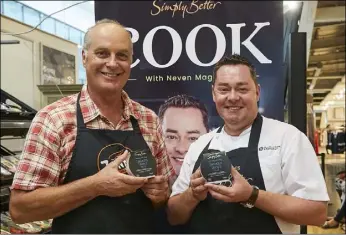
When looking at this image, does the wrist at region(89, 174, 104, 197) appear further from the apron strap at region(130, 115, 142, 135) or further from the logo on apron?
the apron strap at region(130, 115, 142, 135)

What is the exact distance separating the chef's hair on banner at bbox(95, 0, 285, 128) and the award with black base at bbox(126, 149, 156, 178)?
61cm

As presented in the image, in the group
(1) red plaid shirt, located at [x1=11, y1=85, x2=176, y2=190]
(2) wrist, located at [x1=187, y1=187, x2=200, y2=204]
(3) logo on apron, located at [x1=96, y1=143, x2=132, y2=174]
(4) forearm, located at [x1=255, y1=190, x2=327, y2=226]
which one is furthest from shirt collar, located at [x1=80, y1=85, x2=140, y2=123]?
(4) forearm, located at [x1=255, y1=190, x2=327, y2=226]

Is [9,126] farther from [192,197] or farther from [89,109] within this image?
[192,197]

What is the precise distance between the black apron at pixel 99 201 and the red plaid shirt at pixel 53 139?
3cm

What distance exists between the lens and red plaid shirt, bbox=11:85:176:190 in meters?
1.39

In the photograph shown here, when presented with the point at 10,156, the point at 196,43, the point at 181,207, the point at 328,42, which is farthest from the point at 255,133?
the point at 328,42

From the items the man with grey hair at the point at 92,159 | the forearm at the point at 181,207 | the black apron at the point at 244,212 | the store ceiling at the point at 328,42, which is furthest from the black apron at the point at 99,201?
the store ceiling at the point at 328,42

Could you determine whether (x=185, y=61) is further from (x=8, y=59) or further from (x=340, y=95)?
(x=340, y=95)

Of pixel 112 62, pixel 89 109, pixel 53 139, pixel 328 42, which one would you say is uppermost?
pixel 328 42

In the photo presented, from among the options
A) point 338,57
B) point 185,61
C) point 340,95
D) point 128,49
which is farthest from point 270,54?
point 340,95

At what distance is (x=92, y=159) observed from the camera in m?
1.46

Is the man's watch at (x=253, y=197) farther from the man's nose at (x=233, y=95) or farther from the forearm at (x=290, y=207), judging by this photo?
the man's nose at (x=233, y=95)

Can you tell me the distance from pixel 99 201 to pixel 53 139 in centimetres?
29

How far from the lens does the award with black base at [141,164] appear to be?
4.41 feet
